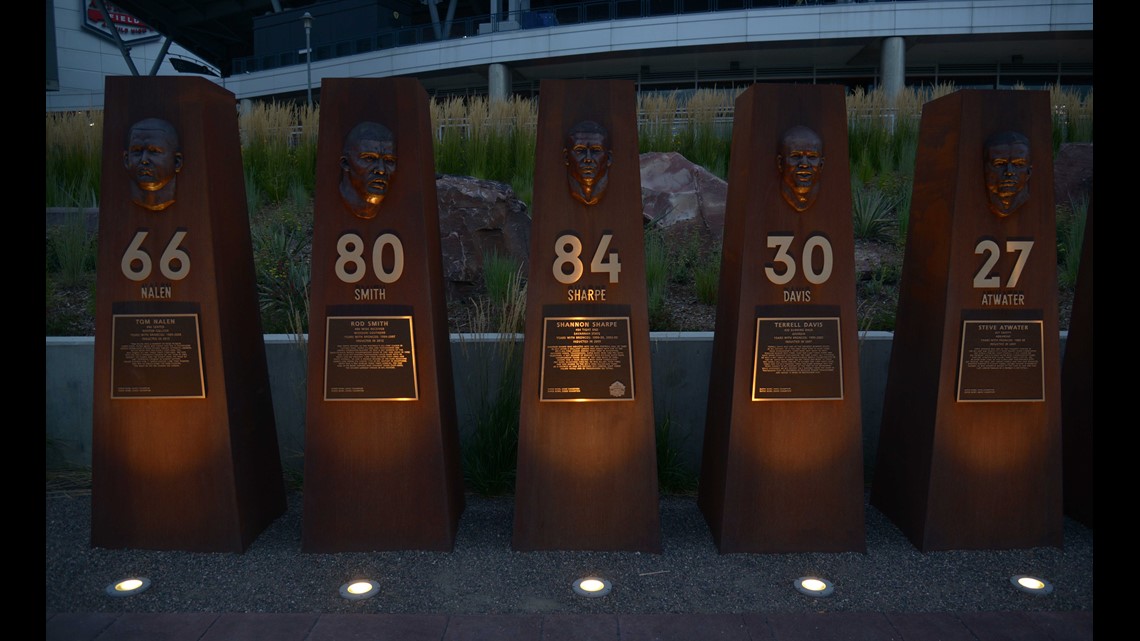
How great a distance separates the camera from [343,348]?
373cm

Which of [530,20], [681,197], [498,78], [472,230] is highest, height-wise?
[530,20]

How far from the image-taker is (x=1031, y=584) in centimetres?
351

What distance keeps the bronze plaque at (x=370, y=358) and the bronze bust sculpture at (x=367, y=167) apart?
57 cm

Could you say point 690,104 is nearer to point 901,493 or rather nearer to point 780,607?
point 901,493

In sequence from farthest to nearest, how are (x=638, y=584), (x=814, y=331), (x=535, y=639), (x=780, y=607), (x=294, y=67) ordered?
(x=294, y=67) < (x=814, y=331) < (x=638, y=584) < (x=780, y=607) < (x=535, y=639)

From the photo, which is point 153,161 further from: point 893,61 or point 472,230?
point 893,61

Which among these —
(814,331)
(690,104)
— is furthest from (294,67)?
(814,331)

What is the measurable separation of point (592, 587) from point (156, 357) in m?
2.54

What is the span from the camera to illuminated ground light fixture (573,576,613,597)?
3.42 m

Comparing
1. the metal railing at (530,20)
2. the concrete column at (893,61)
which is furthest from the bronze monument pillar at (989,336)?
the metal railing at (530,20)

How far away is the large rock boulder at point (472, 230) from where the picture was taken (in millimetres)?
6434

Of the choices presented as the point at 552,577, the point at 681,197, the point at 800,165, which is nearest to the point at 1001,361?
the point at 800,165

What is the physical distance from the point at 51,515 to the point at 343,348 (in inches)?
92.8

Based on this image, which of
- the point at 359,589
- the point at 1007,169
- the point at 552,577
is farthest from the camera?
the point at 1007,169
